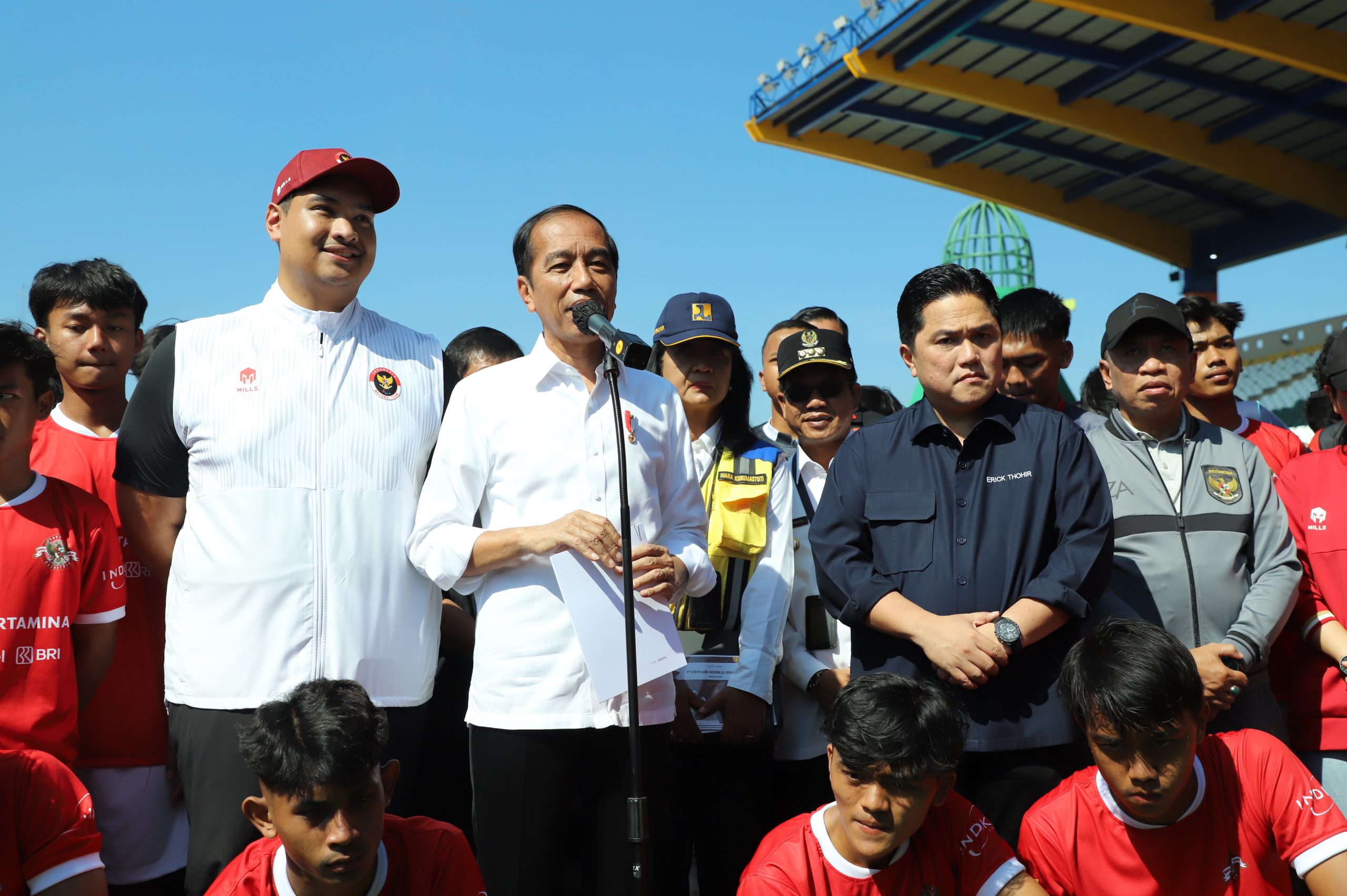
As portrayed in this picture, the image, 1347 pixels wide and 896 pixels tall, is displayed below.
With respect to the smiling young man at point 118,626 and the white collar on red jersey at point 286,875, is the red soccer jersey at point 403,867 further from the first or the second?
the smiling young man at point 118,626

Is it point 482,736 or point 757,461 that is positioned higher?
point 757,461

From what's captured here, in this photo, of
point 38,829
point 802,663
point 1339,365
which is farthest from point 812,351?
point 38,829

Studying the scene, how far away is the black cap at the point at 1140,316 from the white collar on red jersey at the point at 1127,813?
5.12 ft

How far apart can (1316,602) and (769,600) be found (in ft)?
6.13

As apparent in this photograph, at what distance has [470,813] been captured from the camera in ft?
15.6

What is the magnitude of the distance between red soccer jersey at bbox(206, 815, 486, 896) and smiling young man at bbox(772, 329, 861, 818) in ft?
4.75

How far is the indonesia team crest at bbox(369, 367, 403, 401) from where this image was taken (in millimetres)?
3340

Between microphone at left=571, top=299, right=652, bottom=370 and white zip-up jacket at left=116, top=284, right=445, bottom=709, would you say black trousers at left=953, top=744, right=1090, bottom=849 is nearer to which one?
microphone at left=571, top=299, right=652, bottom=370

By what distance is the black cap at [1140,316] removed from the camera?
157 inches

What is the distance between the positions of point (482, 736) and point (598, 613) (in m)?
0.46

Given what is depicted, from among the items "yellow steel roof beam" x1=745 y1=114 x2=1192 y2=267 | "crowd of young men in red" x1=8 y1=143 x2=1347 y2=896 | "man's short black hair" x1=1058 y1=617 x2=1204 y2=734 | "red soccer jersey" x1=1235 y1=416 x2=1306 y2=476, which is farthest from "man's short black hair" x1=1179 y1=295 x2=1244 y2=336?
"yellow steel roof beam" x1=745 y1=114 x2=1192 y2=267

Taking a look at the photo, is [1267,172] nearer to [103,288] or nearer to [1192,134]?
[1192,134]

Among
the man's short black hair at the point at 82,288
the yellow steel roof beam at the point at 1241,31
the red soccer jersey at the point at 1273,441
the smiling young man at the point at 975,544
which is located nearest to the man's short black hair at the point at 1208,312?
the red soccer jersey at the point at 1273,441

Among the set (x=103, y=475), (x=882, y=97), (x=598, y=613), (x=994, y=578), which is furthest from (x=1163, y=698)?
(x=882, y=97)
